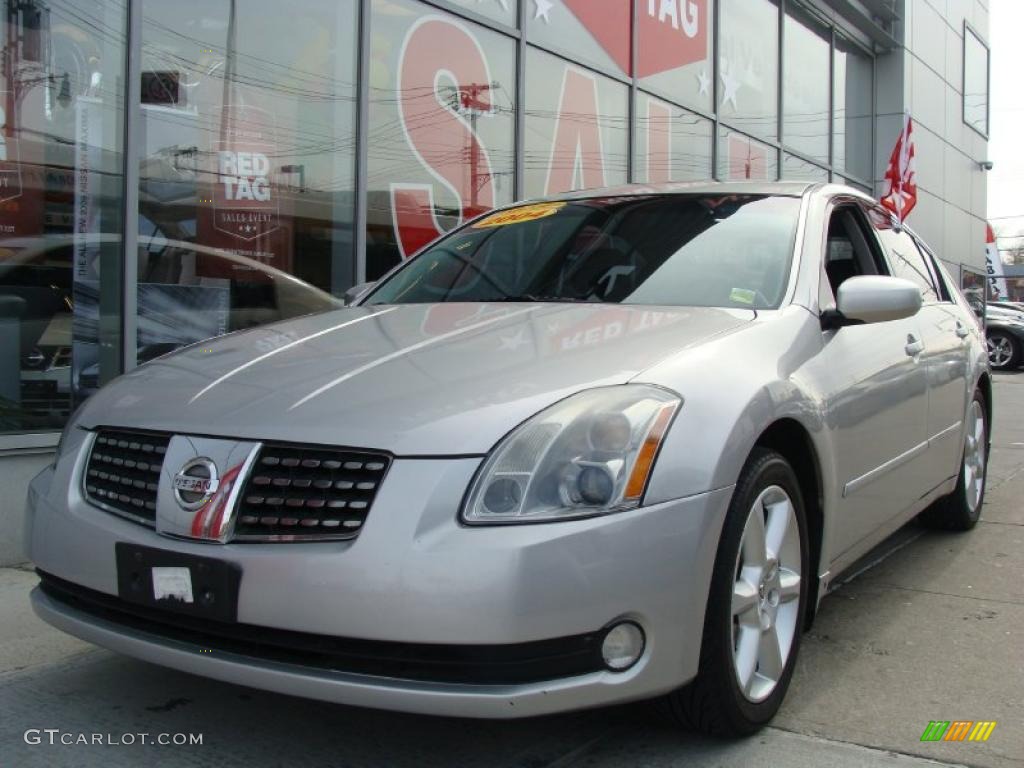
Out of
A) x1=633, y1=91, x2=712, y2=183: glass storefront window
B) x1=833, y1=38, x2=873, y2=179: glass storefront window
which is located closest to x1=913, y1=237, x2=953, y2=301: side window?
x1=633, y1=91, x2=712, y2=183: glass storefront window

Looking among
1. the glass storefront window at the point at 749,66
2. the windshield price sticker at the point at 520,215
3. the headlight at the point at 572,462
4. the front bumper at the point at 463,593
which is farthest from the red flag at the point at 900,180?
the front bumper at the point at 463,593

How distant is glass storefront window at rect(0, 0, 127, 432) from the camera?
5.04m

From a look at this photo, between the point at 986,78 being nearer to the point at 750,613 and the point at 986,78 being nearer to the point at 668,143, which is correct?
the point at 668,143

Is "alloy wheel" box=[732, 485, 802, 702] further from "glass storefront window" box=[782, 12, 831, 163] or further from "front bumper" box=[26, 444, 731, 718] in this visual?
"glass storefront window" box=[782, 12, 831, 163]

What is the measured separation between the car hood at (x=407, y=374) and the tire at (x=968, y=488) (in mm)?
2489

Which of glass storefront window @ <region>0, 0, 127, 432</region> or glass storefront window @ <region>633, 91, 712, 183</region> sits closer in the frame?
glass storefront window @ <region>0, 0, 127, 432</region>

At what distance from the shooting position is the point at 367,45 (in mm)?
7090

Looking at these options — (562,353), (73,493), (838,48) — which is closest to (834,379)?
(562,353)

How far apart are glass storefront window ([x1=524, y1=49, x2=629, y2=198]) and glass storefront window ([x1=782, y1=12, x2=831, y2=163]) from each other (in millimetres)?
4793

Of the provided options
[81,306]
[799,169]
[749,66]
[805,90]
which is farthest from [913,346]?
[805,90]

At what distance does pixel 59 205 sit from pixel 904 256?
4.13 meters

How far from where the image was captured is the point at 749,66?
12.9 m

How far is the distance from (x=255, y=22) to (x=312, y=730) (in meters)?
4.95

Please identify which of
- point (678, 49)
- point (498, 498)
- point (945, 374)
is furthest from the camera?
point (678, 49)
